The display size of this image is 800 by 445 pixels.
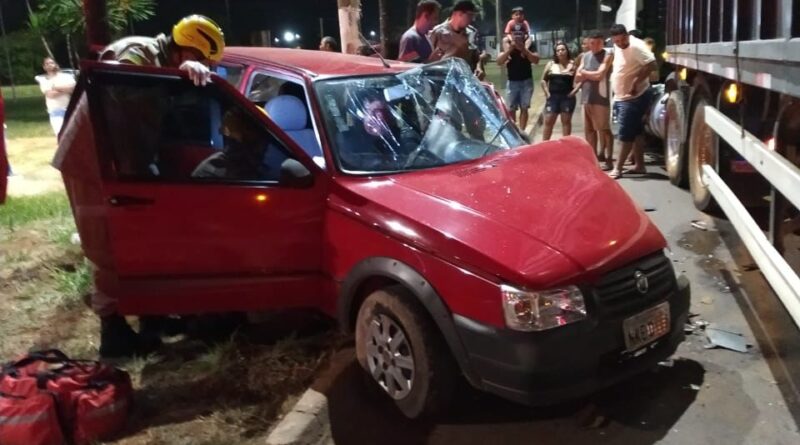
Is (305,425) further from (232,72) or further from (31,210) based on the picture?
(31,210)

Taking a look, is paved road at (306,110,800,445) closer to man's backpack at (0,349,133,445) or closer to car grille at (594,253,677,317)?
car grille at (594,253,677,317)

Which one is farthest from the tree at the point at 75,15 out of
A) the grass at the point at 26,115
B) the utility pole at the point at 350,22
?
the utility pole at the point at 350,22

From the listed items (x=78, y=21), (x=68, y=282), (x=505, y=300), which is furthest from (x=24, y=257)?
(x=78, y=21)

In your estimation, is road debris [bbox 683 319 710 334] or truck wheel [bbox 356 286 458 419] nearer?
truck wheel [bbox 356 286 458 419]

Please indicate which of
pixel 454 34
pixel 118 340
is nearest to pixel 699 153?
pixel 454 34

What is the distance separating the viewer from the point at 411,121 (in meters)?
4.45

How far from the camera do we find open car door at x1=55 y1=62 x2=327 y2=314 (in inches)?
158

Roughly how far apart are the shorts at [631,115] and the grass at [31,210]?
6184 mm

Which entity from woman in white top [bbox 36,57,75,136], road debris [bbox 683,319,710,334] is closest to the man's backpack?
road debris [bbox 683,319,710,334]

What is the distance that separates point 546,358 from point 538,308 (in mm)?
219

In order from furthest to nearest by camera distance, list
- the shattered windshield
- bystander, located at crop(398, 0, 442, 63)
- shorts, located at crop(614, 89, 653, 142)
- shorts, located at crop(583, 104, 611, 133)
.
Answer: shorts, located at crop(583, 104, 611, 133)
shorts, located at crop(614, 89, 653, 142)
bystander, located at crop(398, 0, 442, 63)
the shattered windshield

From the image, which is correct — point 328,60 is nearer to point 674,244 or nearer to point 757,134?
point 757,134

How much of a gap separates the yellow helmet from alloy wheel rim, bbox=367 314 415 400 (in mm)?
2046

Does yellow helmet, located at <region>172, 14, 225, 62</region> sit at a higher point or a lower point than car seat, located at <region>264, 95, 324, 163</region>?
higher
